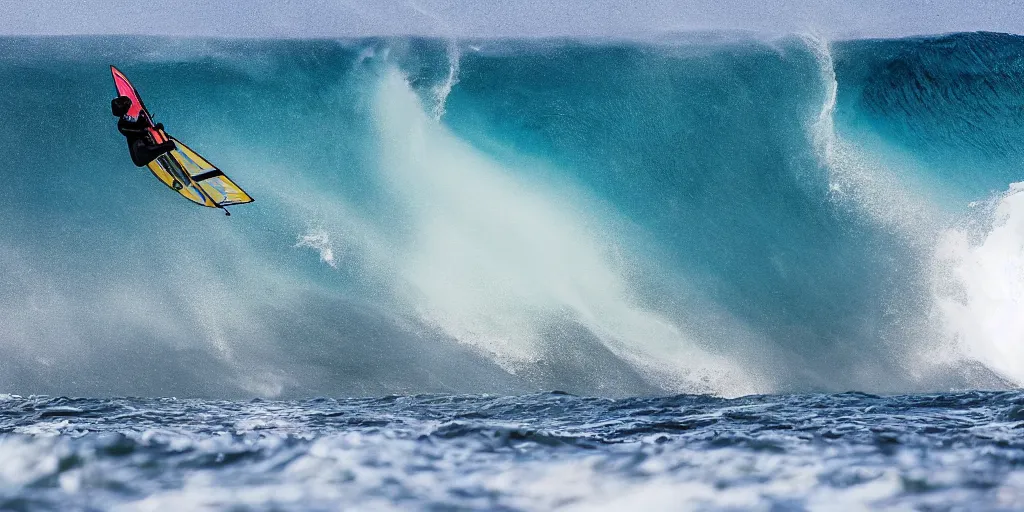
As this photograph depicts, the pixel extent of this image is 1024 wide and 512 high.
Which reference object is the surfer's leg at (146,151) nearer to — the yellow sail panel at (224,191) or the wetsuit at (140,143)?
the wetsuit at (140,143)

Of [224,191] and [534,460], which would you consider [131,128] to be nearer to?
[224,191]

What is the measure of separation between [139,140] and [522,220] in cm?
210

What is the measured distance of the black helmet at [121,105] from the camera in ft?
12.3

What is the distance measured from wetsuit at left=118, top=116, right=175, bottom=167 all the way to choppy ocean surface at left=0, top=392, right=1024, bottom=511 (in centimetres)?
139

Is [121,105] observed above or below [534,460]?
above

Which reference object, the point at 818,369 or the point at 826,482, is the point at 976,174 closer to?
the point at 818,369

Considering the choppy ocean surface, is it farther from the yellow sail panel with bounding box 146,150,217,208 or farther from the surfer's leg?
the surfer's leg

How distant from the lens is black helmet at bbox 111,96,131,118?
3.75 m

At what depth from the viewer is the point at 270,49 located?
12.7 ft

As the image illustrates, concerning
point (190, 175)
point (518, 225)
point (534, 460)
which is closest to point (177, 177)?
point (190, 175)

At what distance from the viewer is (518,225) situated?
385 cm

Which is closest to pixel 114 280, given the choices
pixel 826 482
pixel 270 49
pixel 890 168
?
pixel 270 49

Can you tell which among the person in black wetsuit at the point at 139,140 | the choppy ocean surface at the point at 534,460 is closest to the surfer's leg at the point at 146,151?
the person in black wetsuit at the point at 139,140

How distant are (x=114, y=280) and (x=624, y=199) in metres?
2.72
